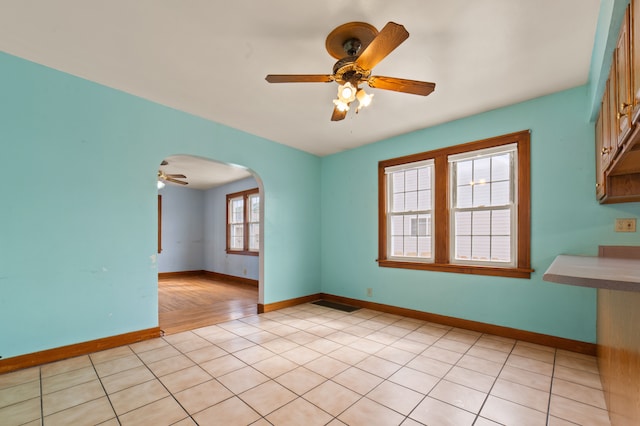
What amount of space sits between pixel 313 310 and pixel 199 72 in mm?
3518

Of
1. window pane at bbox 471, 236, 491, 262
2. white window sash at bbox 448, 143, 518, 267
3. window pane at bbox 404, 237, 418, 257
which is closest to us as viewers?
white window sash at bbox 448, 143, 518, 267

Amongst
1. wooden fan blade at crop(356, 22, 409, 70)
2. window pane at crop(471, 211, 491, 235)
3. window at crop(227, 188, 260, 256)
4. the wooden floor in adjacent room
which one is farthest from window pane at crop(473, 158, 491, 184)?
window at crop(227, 188, 260, 256)

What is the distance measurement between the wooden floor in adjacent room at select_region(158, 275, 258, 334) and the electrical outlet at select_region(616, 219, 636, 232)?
4384 mm

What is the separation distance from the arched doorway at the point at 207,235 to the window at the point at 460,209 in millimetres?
2891

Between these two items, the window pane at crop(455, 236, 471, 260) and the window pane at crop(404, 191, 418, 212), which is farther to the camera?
the window pane at crop(404, 191, 418, 212)

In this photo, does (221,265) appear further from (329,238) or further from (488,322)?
(488,322)

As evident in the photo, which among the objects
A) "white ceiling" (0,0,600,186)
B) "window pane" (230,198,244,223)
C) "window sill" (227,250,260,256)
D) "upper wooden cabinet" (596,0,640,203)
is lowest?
"window sill" (227,250,260,256)

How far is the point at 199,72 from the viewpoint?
265cm

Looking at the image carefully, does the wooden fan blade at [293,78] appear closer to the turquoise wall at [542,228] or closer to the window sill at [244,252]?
the turquoise wall at [542,228]

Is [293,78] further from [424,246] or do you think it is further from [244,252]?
[244,252]

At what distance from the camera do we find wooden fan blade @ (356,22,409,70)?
5.24 feet

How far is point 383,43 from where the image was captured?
1729 millimetres

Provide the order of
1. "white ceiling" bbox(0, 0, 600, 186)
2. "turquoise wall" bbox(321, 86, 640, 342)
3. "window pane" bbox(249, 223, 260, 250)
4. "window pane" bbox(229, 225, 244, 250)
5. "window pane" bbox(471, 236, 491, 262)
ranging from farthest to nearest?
"window pane" bbox(229, 225, 244, 250) < "window pane" bbox(249, 223, 260, 250) < "window pane" bbox(471, 236, 491, 262) < "turquoise wall" bbox(321, 86, 640, 342) < "white ceiling" bbox(0, 0, 600, 186)

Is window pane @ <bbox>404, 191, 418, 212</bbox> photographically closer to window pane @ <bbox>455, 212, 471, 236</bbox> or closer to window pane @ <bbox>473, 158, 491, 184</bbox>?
window pane @ <bbox>455, 212, 471, 236</bbox>
